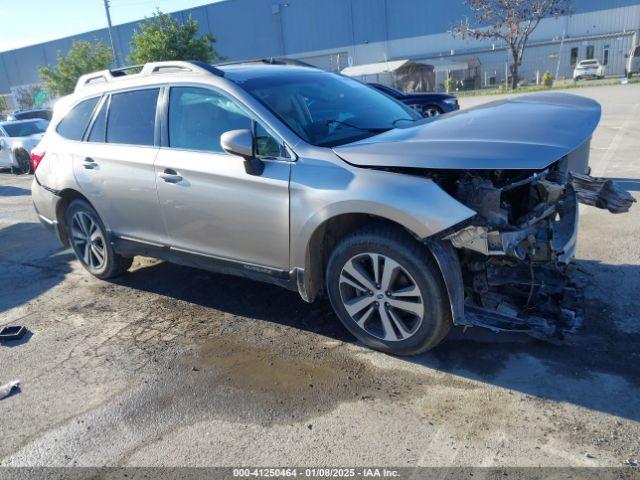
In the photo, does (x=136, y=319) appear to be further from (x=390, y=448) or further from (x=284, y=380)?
(x=390, y=448)

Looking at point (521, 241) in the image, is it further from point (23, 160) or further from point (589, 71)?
point (589, 71)

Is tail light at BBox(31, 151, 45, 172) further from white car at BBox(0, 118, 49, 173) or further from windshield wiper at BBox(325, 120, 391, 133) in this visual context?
white car at BBox(0, 118, 49, 173)

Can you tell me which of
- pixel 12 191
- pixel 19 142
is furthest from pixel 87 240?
pixel 19 142

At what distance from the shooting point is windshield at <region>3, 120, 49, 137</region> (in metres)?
14.7

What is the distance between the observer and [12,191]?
11969 millimetres

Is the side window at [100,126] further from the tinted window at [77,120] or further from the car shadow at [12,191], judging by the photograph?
the car shadow at [12,191]

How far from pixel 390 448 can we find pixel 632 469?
109cm

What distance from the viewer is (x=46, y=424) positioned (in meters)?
3.21

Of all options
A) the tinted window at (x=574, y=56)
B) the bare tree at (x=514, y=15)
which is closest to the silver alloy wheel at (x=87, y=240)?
the bare tree at (x=514, y=15)

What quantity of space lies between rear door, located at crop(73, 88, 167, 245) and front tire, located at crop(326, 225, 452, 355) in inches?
69.1

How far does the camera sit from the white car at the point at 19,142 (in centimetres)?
1417

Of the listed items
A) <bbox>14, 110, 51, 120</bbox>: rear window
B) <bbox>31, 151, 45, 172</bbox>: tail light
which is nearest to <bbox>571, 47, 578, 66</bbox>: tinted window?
<bbox>14, 110, 51, 120</bbox>: rear window

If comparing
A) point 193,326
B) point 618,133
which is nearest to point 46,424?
point 193,326

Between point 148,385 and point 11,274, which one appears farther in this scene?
point 11,274
